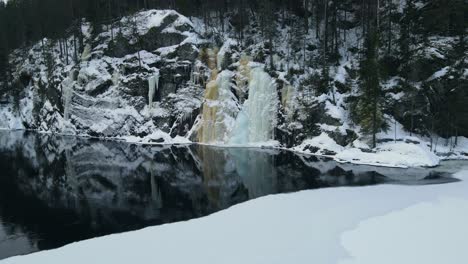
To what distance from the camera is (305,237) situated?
55.0 ft

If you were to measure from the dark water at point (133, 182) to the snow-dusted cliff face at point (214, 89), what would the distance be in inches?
166

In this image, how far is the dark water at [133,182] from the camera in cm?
2067

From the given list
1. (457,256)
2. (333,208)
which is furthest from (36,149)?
(457,256)

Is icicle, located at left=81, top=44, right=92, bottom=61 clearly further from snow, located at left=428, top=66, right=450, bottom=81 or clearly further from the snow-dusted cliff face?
snow, located at left=428, top=66, right=450, bottom=81

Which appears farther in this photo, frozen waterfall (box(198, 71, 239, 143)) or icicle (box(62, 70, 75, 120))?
icicle (box(62, 70, 75, 120))

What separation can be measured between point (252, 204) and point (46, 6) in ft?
242

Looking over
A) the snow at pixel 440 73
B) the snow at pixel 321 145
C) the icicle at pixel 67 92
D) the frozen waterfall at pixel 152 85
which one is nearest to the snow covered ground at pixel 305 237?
the snow at pixel 321 145

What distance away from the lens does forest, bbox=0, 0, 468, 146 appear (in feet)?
128

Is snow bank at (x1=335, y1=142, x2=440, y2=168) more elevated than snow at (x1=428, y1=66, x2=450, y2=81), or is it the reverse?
snow at (x1=428, y1=66, x2=450, y2=81)

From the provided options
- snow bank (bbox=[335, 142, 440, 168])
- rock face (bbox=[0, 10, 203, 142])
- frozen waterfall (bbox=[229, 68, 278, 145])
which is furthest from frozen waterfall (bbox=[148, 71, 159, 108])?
snow bank (bbox=[335, 142, 440, 168])

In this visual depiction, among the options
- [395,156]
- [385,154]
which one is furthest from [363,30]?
[395,156]

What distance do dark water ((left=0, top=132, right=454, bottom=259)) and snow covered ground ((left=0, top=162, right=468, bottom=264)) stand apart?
2.31 metres

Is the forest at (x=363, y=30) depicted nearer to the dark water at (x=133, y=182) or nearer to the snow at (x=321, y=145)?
the snow at (x=321, y=145)

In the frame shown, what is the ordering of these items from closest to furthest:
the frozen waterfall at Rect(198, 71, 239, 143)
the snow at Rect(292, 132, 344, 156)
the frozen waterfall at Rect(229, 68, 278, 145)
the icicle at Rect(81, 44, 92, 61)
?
1. the snow at Rect(292, 132, 344, 156)
2. the frozen waterfall at Rect(229, 68, 278, 145)
3. the frozen waterfall at Rect(198, 71, 239, 143)
4. the icicle at Rect(81, 44, 92, 61)
